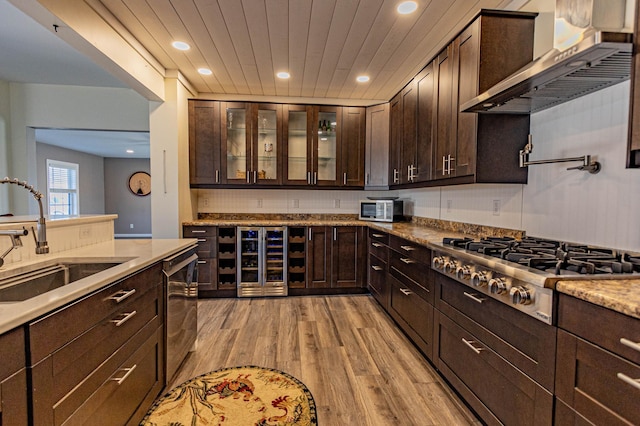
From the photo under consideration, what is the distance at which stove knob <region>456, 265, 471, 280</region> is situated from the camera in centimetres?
165

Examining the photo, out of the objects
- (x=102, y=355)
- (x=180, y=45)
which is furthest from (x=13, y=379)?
(x=180, y=45)

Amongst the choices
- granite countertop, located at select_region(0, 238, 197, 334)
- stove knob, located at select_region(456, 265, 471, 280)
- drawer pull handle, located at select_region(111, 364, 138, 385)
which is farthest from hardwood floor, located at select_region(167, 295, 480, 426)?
granite countertop, located at select_region(0, 238, 197, 334)

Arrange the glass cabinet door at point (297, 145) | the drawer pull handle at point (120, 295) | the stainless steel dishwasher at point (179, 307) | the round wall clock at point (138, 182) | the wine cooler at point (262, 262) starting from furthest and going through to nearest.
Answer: the round wall clock at point (138, 182), the glass cabinet door at point (297, 145), the wine cooler at point (262, 262), the stainless steel dishwasher at point (179, 307), the drawer pull handle at point (120, 295)

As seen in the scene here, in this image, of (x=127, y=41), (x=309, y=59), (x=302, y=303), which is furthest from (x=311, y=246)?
(x=127, y=41)

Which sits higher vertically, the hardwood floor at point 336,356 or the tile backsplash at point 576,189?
the tile backsplash at point 576,189

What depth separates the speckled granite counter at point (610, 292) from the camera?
88 cm

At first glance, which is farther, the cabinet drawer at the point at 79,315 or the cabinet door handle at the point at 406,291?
the cabinet door handle at the point at 406,291

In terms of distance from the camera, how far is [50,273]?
1578mm

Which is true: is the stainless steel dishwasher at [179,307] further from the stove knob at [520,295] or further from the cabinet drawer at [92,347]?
the stove knob at [520,295]

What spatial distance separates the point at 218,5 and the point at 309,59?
1067 mm

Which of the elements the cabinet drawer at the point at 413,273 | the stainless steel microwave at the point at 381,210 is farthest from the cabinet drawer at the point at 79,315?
the stainless steel microwave at the point at 381,210

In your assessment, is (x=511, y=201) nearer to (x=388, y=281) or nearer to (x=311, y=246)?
(x=388, y=281)

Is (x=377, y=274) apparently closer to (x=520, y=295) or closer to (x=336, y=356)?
(x=336, y=356)

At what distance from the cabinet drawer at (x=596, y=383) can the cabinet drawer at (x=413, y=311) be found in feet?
3.49
